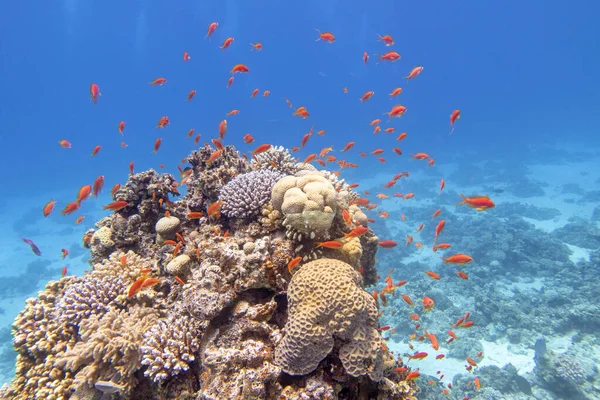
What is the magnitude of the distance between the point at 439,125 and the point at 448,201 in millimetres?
67881

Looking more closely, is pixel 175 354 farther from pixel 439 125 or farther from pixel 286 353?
pixel 439 125

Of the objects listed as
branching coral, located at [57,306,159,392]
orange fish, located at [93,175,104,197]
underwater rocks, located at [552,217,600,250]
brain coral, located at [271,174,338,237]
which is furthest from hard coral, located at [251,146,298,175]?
underwater rocks, located at [552,217,600,250]

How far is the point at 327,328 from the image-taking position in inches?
138

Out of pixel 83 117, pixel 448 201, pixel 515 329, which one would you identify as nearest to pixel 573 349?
pixel 515 329

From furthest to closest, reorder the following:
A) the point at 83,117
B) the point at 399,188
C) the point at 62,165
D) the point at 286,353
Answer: the point at 83,117
the point at 62,165
the point at 399,188
the point at 286,353

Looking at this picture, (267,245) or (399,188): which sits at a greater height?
(399,188)

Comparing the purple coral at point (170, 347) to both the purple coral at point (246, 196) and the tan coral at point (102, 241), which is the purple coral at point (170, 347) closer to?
the purple coral at point (246, 196)

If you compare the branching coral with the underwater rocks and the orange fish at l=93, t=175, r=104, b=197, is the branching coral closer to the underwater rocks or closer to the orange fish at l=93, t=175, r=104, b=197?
the orange fish at l=93, t=175, r=104, b=197

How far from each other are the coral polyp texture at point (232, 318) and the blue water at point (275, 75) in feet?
220

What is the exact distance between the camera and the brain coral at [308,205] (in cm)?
421

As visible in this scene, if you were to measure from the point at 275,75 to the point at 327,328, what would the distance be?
132763mm

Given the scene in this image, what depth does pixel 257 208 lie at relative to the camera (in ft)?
16.6

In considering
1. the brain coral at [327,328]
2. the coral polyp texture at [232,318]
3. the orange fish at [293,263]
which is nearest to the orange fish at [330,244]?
the coral polyp texture at [232,318]

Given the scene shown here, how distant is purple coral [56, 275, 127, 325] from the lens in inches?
190
